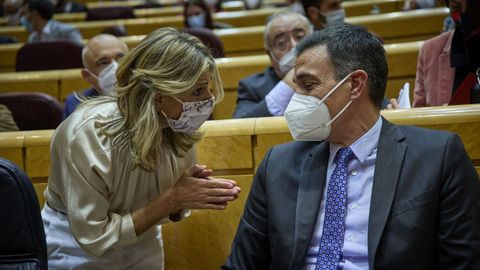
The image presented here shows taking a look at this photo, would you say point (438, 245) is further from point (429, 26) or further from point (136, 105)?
point (429, 26)

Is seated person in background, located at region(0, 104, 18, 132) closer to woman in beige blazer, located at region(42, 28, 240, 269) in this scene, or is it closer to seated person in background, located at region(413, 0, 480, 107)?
woman in beige blazer, located at region(42, 28, 240, 269)

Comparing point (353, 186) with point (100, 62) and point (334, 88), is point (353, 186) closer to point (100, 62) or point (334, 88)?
point (334, 88)

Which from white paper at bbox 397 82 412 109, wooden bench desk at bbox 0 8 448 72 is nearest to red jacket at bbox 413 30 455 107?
white paper at bbox 397 82 412 109

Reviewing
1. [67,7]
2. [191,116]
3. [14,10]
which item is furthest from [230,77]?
[67,7]

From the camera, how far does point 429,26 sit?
4.56 metres

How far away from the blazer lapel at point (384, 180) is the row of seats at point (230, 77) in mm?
1652

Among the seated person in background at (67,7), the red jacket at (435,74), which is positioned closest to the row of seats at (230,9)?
the seated person in background at (67,7)

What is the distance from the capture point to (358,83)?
1729 mm

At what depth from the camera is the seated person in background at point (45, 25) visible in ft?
16.9

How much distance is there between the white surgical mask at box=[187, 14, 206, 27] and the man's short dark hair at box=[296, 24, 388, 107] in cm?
336

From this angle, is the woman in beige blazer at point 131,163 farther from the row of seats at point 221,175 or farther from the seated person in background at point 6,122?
the seated person in background at point 6,122

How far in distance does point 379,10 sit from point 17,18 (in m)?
3.49

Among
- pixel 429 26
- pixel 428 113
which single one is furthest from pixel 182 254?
pixel 429 26

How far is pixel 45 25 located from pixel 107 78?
2.45m
